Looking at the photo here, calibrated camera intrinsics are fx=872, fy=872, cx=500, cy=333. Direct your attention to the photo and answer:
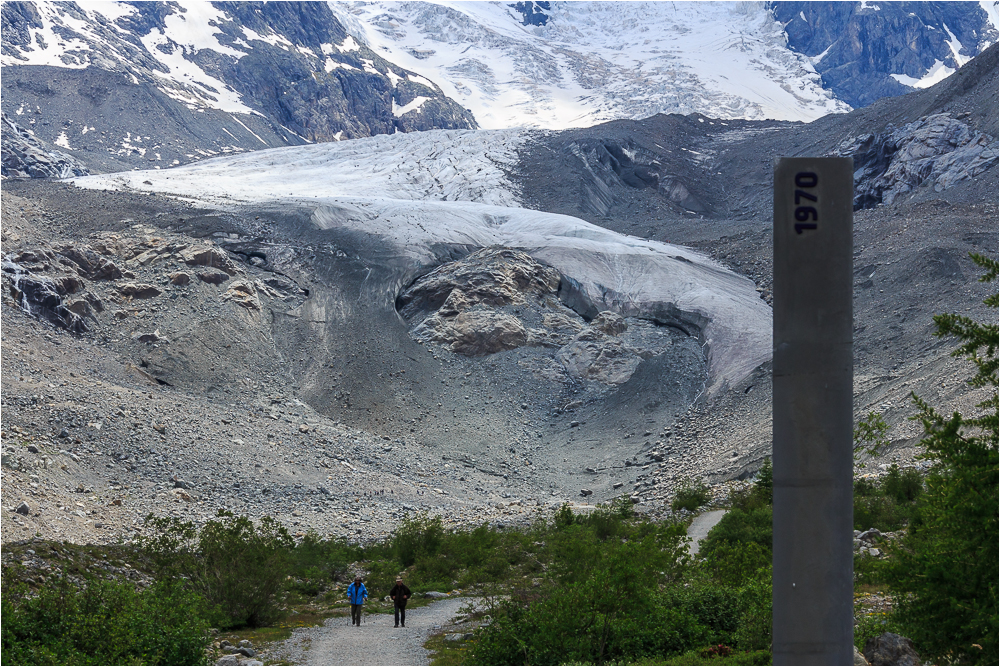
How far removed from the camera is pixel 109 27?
372ft

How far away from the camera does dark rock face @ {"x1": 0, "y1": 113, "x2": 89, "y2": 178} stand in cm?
5703

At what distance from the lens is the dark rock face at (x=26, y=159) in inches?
2245

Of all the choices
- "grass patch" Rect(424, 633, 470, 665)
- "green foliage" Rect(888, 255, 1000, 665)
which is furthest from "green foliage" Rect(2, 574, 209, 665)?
"green foliage" Rect(888, 255, 1000, 665)

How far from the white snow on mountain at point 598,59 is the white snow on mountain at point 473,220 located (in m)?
72.8

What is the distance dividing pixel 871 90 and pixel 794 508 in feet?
605

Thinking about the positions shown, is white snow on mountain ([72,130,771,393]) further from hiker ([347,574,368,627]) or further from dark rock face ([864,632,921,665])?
dark rock face ([864,632,921,665])

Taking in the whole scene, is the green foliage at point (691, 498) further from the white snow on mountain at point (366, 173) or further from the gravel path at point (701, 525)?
the white snow on mountain at point (366, 173)

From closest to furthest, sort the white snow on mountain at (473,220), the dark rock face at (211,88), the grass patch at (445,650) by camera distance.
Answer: the grass patch at (445,650) → the white snow on mountain at (473,220) → the dark rock face at (211,88)

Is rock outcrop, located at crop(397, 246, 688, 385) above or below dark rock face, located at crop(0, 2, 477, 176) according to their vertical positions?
below

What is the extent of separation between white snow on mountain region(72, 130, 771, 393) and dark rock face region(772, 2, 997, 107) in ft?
448

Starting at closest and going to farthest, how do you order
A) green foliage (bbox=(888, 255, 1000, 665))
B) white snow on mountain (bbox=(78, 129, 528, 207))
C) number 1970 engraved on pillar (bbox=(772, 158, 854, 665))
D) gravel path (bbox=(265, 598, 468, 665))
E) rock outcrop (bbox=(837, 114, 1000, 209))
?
number 1970 engraved on pillar (bbox=(772, 158, 854, 665))
green foliage (bbox=(888, 255, 1000, 665))
gravel path (bbox=(265, 598, 468, 665))
rock outcrop (bbox=(837, 114, 1000, 209))
white snow on mountain (bbox=(78, 129, 528, 207))

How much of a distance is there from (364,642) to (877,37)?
7626 inches

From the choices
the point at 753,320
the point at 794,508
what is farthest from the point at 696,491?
the point at 794,508

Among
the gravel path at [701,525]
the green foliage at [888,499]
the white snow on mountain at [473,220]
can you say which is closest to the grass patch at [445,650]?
the gravel path at [701,525]
